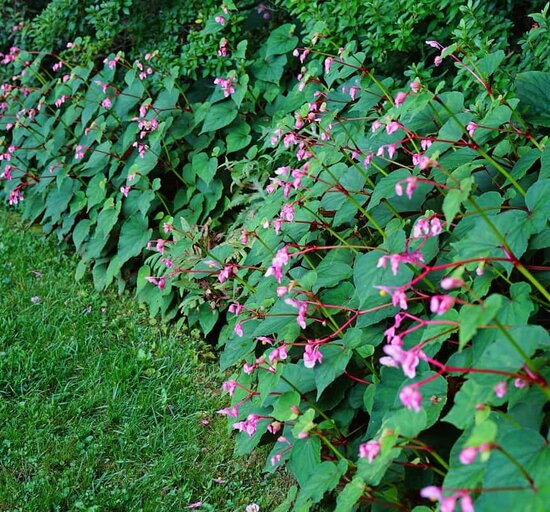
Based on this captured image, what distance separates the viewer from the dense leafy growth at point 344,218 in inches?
76.4

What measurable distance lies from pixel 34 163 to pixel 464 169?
13.4ft

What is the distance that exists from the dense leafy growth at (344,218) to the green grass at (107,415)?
0.22m

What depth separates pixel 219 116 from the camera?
14.3 ft

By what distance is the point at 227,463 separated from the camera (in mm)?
3156

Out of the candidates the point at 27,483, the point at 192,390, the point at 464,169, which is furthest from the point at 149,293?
the point at 464,169

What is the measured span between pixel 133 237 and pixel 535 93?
2.43 metres

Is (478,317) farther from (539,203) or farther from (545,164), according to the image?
(545,164)

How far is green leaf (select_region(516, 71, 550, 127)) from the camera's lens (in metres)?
2.92

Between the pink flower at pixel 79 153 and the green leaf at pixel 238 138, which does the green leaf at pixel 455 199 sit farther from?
the pink flower at pixel 79 153

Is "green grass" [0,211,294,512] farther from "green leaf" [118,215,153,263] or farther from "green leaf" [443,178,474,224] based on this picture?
"green leaf" [443,178,474,224]

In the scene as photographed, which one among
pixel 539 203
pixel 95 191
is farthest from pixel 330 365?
pixel 95 191

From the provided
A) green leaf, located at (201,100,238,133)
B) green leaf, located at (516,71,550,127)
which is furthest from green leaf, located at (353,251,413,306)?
green leaf, located at (201,100,238,133)

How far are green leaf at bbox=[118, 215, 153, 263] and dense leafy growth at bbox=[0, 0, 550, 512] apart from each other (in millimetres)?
13

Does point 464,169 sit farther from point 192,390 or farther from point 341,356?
point 192,390
